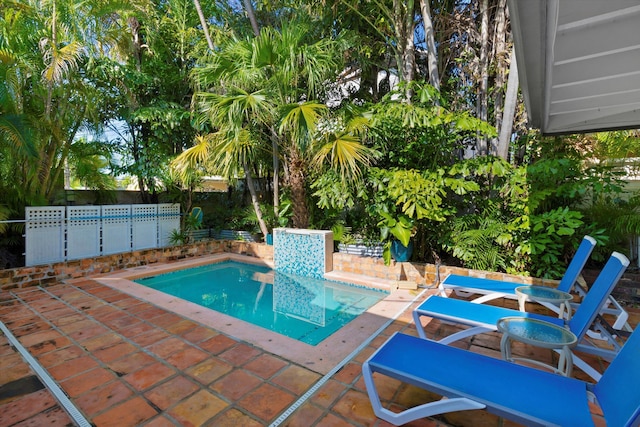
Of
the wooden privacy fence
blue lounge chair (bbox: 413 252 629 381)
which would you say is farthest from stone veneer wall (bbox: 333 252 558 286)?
the wooden privacy fence

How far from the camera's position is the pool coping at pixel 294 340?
133 inches

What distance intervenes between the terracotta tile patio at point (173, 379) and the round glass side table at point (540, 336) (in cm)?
59

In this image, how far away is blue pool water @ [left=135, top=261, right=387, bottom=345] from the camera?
5002 mm

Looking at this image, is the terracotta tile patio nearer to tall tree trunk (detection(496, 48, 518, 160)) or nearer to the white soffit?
the white soffit

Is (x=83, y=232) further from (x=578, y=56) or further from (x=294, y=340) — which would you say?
(x=578, y=56)

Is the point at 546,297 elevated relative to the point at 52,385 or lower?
elevated

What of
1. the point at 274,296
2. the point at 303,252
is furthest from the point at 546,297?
the point at 303,252

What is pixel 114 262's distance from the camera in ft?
23.7

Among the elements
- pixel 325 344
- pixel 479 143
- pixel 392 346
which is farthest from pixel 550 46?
pixel 479 143

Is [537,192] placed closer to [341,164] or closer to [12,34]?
[341,164]

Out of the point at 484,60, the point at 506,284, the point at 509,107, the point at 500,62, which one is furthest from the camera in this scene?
the point at 484,60

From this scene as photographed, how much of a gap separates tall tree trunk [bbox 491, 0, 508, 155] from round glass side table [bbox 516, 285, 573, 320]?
3.71 metres

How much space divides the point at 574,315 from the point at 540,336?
798 mm

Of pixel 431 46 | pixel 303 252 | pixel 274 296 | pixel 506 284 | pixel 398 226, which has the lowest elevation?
pixel 274 296
